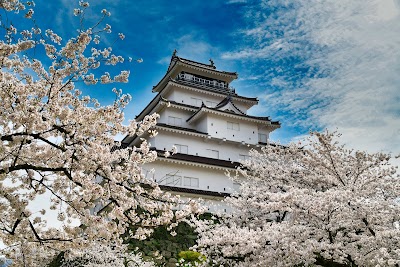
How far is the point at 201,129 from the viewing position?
3114 centimetres

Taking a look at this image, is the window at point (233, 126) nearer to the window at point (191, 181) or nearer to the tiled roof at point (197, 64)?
the tiled roof at point (197, 64)

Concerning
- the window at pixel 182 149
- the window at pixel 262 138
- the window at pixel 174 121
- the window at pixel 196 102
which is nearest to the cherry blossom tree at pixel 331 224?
the window at pixel 182 149

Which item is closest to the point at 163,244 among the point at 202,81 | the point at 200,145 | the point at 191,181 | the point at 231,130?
the point at 191,181

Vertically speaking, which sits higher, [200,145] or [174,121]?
[174,121]

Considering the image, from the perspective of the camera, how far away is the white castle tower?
26297mm

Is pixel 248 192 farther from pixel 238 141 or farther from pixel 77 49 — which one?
pixel 238 141

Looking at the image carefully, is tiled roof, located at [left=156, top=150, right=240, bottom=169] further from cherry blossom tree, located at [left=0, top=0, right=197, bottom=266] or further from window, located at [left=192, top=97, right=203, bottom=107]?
cherry blossom tree, located at [left=0, top=0, right=197, bottom=266]

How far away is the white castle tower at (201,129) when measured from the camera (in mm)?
26297

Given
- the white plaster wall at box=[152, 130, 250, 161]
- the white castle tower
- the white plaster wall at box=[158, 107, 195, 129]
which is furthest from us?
the white plaster wall at box=[158, 107, 195, 129]

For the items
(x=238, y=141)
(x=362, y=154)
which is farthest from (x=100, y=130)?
(x=238, y=141)

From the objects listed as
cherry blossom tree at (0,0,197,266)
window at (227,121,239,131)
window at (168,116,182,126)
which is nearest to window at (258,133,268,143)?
window at (227,121,239,131)

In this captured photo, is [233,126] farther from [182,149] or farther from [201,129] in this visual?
[182,149]

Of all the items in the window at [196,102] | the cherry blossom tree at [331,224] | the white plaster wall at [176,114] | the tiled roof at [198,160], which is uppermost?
the window at [196,102]

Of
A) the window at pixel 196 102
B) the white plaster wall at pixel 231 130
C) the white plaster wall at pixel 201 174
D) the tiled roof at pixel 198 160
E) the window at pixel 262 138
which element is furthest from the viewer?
the window at pixel 262 138
